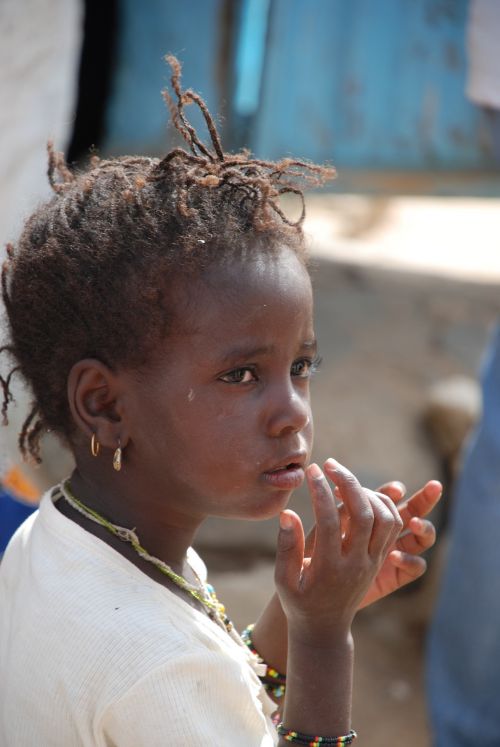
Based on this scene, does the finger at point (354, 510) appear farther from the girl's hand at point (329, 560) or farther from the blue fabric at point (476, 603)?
the blue fabric at point (476, 603)

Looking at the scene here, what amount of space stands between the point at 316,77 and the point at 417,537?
504 centimetres

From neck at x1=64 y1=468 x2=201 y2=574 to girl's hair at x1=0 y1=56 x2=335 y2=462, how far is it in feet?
0.40

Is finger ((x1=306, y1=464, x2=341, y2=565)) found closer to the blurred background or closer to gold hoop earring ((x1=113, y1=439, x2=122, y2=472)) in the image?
gold hoop earring ((x1=113, y1=439, x2=122, y2=472))

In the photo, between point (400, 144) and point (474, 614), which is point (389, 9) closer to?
point (400, 144)

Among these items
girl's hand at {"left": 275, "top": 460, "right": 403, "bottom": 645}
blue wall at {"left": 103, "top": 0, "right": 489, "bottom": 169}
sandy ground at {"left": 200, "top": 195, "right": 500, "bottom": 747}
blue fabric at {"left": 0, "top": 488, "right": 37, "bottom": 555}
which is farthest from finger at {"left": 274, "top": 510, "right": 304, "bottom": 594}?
blue wall at {"left": 103, "top": 0, "right": 489, "bottom": 169}

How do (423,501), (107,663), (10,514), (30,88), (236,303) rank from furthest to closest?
(30,88) → (10,514) → (423,501) → (236,303) → (107,663)

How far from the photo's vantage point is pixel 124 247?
1547mm

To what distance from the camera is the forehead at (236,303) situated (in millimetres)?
1528

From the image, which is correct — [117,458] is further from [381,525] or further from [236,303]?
[381,525]

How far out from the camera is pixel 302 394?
1.62m

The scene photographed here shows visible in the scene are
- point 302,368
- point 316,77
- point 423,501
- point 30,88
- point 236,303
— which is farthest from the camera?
point 316,77

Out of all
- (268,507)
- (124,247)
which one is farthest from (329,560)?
(124,247)

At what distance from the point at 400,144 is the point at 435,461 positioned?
9.29ft

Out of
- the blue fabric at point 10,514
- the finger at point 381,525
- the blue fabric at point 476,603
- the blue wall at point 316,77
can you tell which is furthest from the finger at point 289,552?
the blue wall at point 316,77
